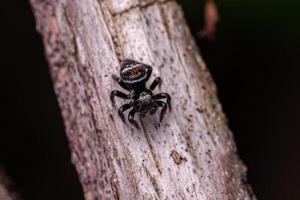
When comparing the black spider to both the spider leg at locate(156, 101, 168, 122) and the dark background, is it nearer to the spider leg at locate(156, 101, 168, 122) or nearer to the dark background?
the spider leg at locate(156, 101, 168, 122)

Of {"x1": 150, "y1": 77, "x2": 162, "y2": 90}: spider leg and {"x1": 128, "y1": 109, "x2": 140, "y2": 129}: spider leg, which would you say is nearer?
{"x1": 128, "y1": 109, "x2": 140, "y2": 129}: spider leg

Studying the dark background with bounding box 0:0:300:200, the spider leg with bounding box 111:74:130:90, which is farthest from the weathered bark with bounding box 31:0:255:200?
the dark background with bounding box 0:0:300:200

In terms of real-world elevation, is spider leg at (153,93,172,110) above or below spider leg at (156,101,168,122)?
above

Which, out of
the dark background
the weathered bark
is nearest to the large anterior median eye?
the weathered bark

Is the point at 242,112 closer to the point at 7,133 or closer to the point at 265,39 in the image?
the point at 265,39

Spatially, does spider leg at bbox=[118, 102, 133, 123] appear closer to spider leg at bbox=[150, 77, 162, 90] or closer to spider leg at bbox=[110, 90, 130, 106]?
spider leg at bbox=[110, 90, 130, 106]

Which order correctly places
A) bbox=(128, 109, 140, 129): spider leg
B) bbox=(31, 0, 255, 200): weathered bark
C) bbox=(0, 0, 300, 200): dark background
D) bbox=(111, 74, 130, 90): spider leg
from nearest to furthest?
bbox=(31, 0, 255, 200): weathered bark, bbox=(128, 109, 140, 129): spider leg, bbox=(111, 74, 130, 90): spider leg, bbox=(0, 0, 300, 200): dark background

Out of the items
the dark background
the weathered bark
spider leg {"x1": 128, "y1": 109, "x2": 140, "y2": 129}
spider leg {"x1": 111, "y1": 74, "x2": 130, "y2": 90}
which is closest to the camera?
the weathered bark

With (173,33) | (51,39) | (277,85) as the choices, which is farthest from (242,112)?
(51,39)
